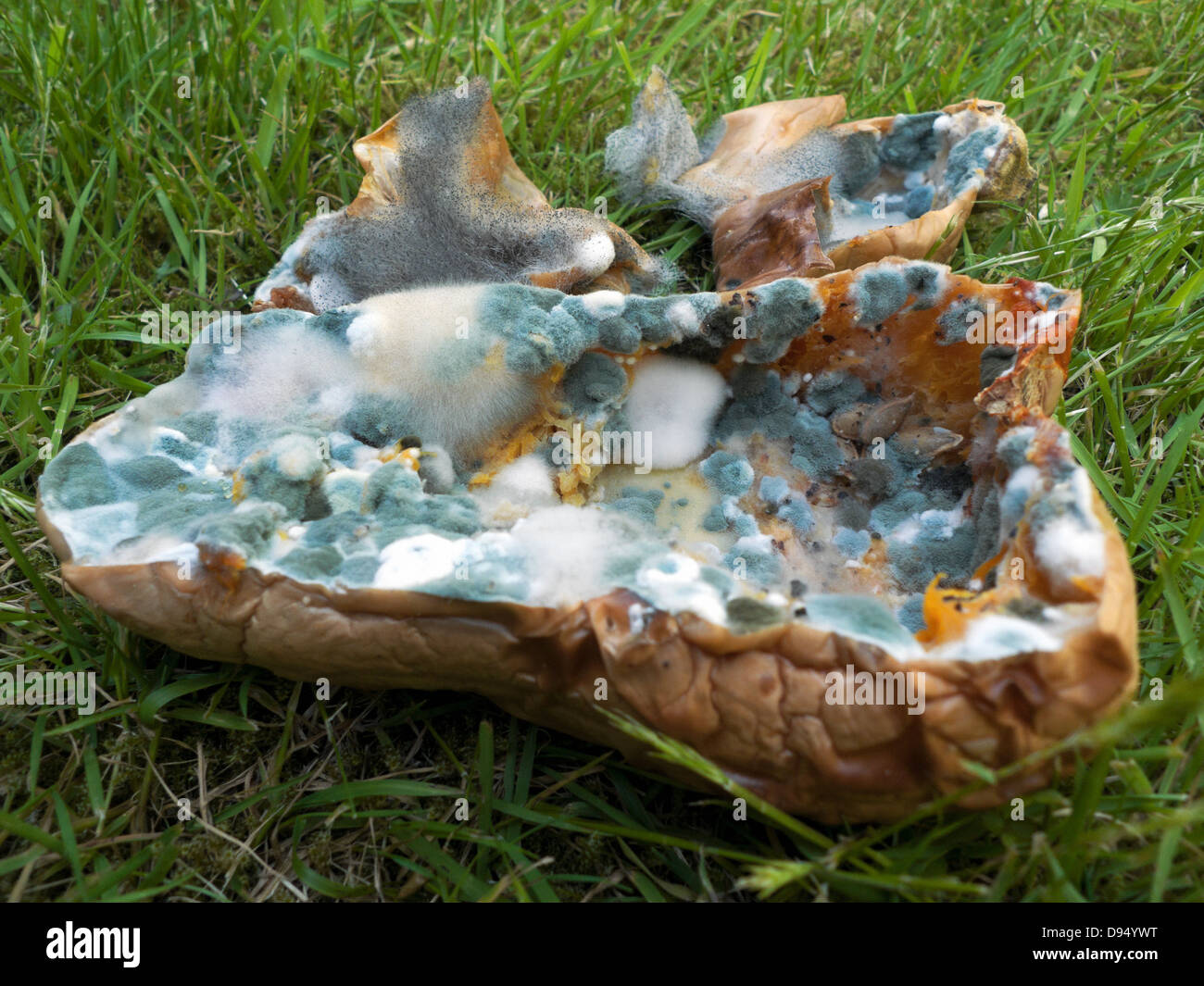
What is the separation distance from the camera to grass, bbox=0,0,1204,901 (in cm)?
250

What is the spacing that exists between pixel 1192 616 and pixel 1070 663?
1142 millimetres

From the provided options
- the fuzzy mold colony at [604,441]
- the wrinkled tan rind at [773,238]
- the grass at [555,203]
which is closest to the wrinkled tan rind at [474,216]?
the wrinkled tan rind at [773,238]

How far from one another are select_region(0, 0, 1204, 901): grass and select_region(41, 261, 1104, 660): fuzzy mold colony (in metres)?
0.53

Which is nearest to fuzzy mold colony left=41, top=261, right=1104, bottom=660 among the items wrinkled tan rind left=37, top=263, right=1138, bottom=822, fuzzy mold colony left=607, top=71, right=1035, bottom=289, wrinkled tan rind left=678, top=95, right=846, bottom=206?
wrinkled tan rind left=37, top=263, right=1138, bottom=822

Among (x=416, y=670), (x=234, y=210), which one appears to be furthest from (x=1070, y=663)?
(x=234, y=210)

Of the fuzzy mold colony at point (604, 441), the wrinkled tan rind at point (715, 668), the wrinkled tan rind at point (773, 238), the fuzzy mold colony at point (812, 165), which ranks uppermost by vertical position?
the fuzzy mold colony at point (812, 165)

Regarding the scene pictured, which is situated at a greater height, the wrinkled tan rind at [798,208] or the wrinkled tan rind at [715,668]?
the wrinkled tan rind at [798,208]

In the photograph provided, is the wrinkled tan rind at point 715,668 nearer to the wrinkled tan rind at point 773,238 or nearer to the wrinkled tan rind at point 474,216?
the wrinkled tan rind at point 474,216

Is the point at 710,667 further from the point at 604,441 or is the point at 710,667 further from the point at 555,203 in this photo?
the point at 555,203

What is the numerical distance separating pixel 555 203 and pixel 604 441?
1627 mm

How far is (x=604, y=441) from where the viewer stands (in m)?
2.98

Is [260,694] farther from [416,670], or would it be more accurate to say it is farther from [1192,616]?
[1192,616]

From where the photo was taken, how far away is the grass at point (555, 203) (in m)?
2.50

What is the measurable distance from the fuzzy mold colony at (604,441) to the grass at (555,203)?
1.73ft
